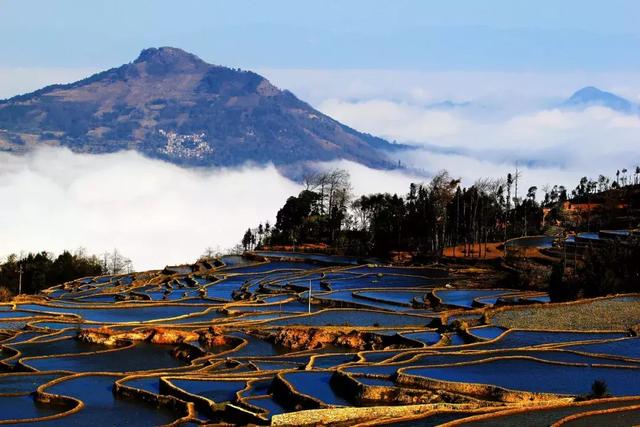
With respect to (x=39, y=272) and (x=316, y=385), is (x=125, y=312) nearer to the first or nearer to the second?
(x=316, y=385)

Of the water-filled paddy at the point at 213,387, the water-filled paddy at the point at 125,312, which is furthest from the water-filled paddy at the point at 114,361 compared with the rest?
the water-filled paddy at the point at 125,312

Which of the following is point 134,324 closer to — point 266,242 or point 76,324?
point 76,324

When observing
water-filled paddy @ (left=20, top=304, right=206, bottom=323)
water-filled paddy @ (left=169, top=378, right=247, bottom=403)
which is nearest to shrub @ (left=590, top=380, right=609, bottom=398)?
water-filled paddy @ (left=169, top=378, right=247, bottom=403)

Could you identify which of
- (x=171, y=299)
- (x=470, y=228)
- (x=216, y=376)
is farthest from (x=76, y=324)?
(x=470, y=228)

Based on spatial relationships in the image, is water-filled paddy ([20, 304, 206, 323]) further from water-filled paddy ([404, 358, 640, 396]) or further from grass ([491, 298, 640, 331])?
water-filled paddy ([404, 358, 640, 396])

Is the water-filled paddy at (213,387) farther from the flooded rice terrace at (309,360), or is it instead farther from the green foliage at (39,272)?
the green foliage at (39,272)

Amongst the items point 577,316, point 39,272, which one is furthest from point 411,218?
point 577,316
